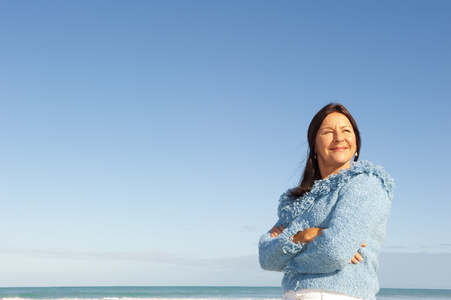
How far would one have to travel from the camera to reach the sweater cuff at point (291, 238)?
240cm

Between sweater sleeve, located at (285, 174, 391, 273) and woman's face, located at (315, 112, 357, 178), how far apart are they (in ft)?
0.66

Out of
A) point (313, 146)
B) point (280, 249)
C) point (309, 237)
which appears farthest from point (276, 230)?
point (313, 146)

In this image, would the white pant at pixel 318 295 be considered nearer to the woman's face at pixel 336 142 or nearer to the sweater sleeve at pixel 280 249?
the sweater sleeve at pixel 280 249

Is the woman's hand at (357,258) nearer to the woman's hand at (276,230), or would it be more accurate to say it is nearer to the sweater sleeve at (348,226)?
the sweater sleeve at (348,226)

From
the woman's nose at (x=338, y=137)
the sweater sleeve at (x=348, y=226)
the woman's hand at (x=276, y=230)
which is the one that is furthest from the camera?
the woman's hand at (x=276, y=230)

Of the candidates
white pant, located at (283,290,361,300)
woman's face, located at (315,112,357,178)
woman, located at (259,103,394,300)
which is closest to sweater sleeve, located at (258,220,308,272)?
woman, located at (259,103,394,300)

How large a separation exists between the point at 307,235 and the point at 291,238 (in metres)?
0.09

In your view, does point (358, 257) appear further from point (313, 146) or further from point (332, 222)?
point (313, 146)

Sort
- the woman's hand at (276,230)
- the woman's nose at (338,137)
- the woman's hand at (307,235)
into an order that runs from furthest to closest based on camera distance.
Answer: the woman's hand at (276,230), the woman's nose at (338,137), the woman's hand at (307,235)

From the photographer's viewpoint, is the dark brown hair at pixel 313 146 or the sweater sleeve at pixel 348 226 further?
the dark brown hair at pixel 313 146

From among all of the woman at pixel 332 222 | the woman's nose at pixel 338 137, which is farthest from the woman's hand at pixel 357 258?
the woman's nose at pixel 338 137

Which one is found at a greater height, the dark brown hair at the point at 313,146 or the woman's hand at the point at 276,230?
the dark brown hair at the point at 313,146

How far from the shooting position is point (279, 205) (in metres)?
2.84

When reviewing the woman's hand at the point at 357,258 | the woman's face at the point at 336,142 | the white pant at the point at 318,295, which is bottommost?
the white pant at the point at 318,295
